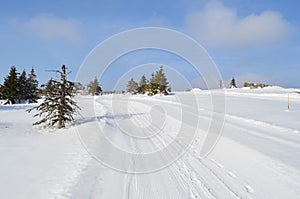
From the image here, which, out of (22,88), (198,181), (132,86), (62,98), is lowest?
(198,181)

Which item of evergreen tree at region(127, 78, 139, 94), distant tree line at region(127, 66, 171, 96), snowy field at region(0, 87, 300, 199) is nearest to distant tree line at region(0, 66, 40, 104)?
distant tree line at region(127, 66, 171, 96)

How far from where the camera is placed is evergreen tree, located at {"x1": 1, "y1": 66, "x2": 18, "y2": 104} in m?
49.2

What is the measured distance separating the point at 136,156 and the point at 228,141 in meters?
4.30

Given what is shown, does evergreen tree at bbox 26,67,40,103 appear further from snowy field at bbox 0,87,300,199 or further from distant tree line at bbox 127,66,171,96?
snowy field at bbox 0,87,300,199

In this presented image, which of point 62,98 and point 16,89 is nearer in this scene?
point 62,98

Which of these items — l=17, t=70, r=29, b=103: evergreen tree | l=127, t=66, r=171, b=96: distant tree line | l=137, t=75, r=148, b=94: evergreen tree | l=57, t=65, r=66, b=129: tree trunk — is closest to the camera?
l=57, t=65, r=66, b=129: tree trunk

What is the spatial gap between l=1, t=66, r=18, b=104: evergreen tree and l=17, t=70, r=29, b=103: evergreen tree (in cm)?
93

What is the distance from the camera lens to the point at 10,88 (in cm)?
4941

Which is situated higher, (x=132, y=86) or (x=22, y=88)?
(x=132, y=86)

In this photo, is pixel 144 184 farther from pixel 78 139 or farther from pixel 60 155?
pixel 78 139

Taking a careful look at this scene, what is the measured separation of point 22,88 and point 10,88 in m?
3.44

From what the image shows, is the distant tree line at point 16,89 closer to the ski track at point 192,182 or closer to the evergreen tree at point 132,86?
the evergreen tree at point 132,86

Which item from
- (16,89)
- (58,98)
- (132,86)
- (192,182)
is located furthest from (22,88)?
(192,182)

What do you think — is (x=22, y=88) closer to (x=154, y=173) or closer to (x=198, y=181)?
(x=154, y=173)
